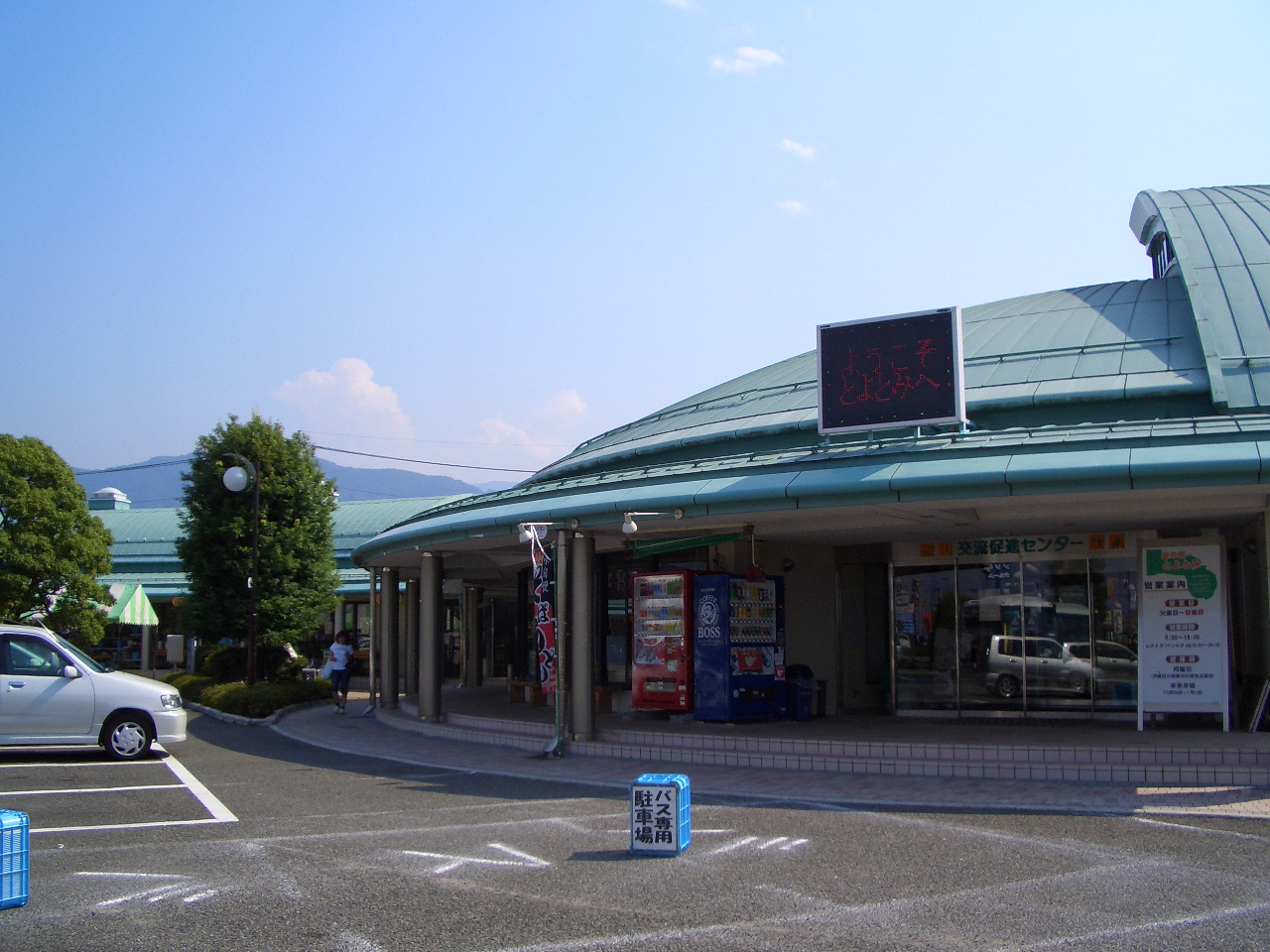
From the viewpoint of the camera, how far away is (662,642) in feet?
51.7

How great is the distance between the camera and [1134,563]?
15445 mm

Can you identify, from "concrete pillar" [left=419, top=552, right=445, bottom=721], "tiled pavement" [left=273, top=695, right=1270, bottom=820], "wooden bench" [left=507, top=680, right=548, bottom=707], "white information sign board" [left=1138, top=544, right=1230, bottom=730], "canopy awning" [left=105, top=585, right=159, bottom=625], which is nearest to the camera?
"tiled pavement" [left=273, top=695, right=1270, bottom=820]

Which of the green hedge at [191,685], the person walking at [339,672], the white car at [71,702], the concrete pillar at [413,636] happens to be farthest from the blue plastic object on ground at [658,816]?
the green hedge at [191,685]

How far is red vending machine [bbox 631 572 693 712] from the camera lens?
50.6 ft

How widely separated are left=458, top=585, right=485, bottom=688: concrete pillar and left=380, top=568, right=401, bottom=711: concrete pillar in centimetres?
645

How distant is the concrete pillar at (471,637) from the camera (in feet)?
95.4

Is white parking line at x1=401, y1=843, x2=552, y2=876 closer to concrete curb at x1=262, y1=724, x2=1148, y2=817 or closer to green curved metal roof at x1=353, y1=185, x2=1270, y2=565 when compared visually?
concrete curb at x1=262, y1=724, x2=1148, y2=817

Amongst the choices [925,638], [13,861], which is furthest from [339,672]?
[13,861]

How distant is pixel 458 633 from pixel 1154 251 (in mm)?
21624

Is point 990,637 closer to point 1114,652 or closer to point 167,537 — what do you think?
point 1114,652

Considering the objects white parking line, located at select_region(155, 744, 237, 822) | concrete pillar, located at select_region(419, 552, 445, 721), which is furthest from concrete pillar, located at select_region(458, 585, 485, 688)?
white parking line, located at select_region(155, 744, 237, 822)

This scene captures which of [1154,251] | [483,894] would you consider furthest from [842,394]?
[1154,251]

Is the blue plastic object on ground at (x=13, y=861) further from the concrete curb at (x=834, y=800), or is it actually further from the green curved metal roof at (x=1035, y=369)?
the green curved metal roof at (x=1035, y=369)

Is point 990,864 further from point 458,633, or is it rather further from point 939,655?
point 458,633
